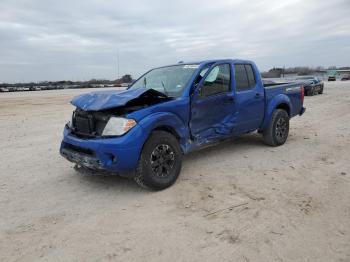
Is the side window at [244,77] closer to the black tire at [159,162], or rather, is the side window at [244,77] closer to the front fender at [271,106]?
the front fender at [271,106]

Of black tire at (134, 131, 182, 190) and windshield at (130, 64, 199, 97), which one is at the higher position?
windshield at (130, 64, 199, 97)

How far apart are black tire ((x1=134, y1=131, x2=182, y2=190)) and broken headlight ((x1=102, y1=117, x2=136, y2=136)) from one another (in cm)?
35

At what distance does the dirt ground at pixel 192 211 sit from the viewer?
131 inches

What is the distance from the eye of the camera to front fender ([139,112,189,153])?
15.6ft

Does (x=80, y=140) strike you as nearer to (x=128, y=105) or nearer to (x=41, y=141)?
(x=128, y=105)

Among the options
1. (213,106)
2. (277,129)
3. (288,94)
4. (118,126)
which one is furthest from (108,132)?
(288,94)

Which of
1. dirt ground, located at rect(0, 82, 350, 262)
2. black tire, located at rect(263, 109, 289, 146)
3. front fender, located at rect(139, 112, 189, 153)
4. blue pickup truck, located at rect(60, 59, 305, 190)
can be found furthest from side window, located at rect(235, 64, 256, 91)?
front fender, located at rect(139, 112, 189, 153)

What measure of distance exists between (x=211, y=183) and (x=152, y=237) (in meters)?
1.80

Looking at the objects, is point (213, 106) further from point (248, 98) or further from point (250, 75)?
point (250, 75)

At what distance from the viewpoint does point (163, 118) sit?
4.97 meters

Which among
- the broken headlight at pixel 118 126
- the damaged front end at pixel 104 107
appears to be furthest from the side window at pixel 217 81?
the broken headlight at pixel 118 126

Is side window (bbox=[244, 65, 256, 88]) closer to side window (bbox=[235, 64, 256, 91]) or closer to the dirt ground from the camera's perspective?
side window (bbox=[235, 64, 256, 91])

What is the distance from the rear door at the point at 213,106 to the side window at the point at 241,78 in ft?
0.67

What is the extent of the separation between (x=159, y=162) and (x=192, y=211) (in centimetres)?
99
